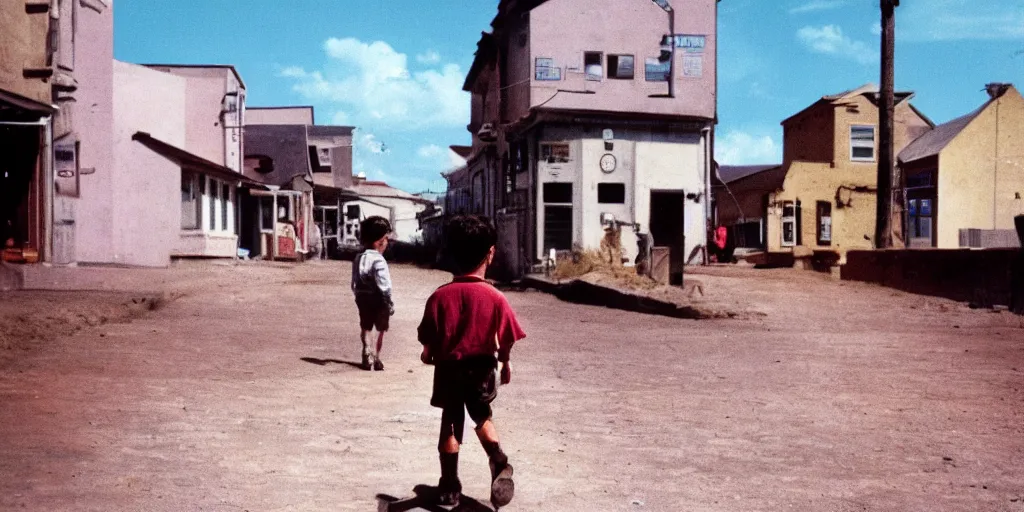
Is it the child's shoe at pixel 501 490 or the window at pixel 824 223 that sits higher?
the window at pixel 824 223

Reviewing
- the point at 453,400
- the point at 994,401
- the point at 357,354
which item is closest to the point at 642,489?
the point at 453,400

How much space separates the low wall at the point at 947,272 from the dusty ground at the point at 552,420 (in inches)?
142

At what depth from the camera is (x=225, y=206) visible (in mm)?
31594

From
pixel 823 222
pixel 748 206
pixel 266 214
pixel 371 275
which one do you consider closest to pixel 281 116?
pixel 266 214

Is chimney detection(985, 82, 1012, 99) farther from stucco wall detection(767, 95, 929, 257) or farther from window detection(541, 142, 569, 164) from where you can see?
window detection(541, 142, 569, 164)

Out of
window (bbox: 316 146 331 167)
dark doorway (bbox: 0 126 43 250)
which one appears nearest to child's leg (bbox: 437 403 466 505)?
dark doorway (bbox: 0 126 43 250)

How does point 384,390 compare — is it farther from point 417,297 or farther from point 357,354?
point 417,297

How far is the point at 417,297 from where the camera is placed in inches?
729

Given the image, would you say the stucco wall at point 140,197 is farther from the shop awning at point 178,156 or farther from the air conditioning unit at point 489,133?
the air conditioning unit at point 489,133

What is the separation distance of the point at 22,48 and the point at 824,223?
28.1 m

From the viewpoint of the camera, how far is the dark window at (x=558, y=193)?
85.5 feet

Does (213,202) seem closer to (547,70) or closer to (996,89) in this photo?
(547,70)

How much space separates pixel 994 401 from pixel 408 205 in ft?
190

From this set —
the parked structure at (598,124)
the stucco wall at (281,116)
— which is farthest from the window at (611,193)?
the stucco wall at (281,116)
